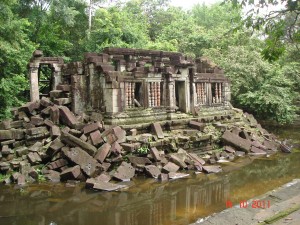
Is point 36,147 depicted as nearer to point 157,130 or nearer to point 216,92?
point 157,130

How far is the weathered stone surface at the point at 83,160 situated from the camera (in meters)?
8.03

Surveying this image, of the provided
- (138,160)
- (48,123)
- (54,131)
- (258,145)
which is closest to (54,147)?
(54,131)

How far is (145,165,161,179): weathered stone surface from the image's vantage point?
337 inches

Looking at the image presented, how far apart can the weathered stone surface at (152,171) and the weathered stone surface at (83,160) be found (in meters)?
1.35

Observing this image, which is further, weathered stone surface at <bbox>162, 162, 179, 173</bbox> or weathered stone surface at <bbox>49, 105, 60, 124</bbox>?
weathered stone surface at <bbox>49, 105, 60, 124</bbox>

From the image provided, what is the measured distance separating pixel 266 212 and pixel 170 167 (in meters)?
4.12

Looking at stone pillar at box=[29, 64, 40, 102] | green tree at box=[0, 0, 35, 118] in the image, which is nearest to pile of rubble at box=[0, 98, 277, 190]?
stone pillar at box=[29, 64, 40, 102]

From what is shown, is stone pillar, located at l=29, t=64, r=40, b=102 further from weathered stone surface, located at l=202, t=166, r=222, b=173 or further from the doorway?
weathered stone surface, located at l=202, t=166, r=222, b=173

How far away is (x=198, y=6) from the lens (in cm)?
4384

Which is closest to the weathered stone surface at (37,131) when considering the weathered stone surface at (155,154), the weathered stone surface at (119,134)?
the weathered stone surface at (119,134)

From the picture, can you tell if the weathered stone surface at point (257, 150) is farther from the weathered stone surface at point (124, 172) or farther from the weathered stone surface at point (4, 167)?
the weathered stone surface at point (4, 167)

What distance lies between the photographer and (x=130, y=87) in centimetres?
1095

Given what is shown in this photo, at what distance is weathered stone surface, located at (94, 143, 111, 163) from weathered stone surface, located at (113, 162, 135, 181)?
52cm

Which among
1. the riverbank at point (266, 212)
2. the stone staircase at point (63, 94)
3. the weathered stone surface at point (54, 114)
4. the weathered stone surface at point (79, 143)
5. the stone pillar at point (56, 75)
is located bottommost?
the riverbank at point (266, 212)
